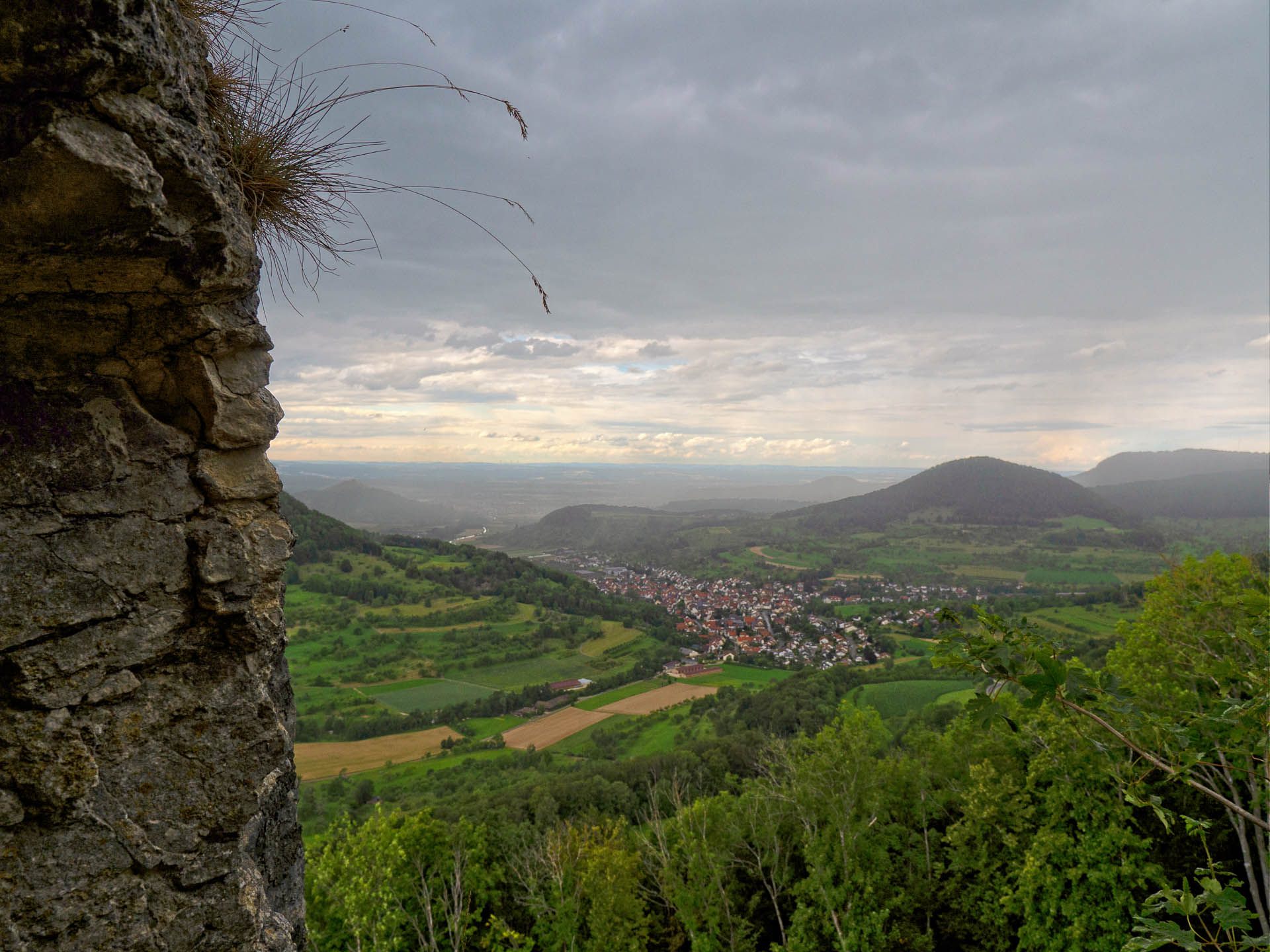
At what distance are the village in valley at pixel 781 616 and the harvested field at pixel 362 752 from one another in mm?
26318

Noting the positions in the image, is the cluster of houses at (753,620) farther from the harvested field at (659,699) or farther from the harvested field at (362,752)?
the harvested field at (362,752)

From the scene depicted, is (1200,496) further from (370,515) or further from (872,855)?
(370,515)

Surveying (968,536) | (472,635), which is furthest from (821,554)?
(472,635)

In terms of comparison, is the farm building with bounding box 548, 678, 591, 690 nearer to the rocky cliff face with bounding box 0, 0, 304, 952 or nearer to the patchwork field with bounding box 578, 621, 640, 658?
the patchwork field with bounding box 578, 621, 640, 658

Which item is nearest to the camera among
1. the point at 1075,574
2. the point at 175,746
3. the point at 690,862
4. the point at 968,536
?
the point at 175,746

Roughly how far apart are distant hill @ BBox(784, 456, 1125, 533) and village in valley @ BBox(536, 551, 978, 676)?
66171mm

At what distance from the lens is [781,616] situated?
275 feet

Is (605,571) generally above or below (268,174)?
below

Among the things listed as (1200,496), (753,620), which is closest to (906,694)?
(753,620)

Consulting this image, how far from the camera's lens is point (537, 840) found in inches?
709

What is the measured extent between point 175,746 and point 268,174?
3.97 meters

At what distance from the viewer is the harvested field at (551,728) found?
142 feet

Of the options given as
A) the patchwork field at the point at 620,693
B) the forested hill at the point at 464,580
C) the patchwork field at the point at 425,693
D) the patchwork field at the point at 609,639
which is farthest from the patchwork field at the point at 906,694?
the forested hill at the point at 464,580

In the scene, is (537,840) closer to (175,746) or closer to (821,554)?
(175,746)
